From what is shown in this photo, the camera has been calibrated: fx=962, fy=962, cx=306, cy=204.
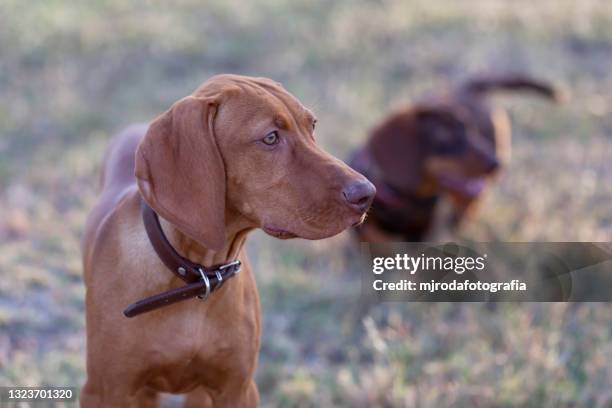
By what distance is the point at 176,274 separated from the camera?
2809mm

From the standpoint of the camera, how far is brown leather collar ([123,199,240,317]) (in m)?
2.75

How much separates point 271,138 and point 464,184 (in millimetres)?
3385

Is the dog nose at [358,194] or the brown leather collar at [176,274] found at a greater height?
the dog nose at [358,194]

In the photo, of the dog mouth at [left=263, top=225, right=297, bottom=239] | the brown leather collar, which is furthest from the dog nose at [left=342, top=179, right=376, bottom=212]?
the brown leather collar

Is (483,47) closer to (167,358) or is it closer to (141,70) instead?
(141,70)

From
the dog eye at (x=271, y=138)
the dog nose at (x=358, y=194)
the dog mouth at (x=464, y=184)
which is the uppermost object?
the dog mouth at (x=464, y=184)

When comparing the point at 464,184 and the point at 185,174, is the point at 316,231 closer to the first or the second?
the point at 185,174

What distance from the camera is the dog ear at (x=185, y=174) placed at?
2.61 meters

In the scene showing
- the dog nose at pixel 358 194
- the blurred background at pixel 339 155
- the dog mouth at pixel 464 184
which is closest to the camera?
the dog nose at pixel 358 194

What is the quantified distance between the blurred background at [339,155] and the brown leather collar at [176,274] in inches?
49.1

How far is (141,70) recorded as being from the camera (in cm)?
865

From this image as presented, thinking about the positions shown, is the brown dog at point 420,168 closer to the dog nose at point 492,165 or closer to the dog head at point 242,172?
the dog nose at point 492,165

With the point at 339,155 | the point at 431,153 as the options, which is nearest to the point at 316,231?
the point at 431,153

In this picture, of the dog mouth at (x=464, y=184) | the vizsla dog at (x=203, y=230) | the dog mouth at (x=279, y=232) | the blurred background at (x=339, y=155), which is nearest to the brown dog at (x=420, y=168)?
the dog mouth at (x=464, y=184)
